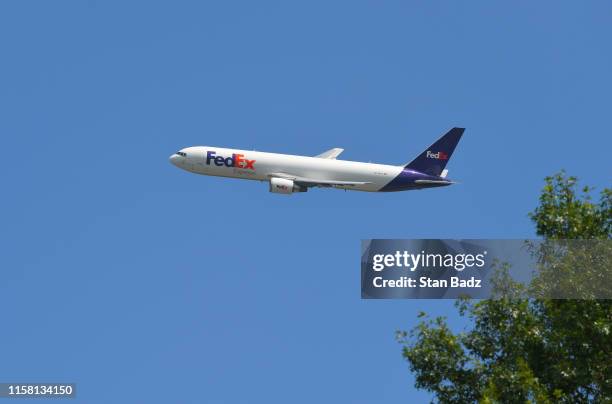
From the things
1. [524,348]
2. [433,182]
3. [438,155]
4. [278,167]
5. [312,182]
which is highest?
[438,155]

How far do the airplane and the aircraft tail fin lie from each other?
12.1ft

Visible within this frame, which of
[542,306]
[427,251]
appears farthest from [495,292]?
[427,251]

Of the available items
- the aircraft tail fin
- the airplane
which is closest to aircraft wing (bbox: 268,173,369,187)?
the airplane

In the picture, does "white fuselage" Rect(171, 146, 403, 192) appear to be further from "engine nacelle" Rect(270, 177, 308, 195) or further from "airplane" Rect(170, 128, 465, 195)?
"engine nacelle" Rect(270, 177, 308, 195)

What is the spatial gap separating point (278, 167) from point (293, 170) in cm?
151

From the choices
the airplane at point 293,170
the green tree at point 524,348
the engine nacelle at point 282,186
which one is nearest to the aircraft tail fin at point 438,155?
the airplane at point 293,170

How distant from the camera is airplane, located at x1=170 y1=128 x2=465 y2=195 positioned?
119m

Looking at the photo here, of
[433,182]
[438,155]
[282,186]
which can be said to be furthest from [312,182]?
[438,155]

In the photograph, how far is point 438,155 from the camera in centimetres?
12988

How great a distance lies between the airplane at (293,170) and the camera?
119 metres

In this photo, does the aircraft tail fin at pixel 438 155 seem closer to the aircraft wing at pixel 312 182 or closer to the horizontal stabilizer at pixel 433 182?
the horizontal stabilizer at pixel 433 182

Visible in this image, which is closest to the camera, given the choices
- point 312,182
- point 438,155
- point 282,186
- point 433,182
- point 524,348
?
point 524,348

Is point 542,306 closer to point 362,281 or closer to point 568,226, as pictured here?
point 568,226

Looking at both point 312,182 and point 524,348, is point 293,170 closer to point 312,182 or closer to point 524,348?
point 312,182
